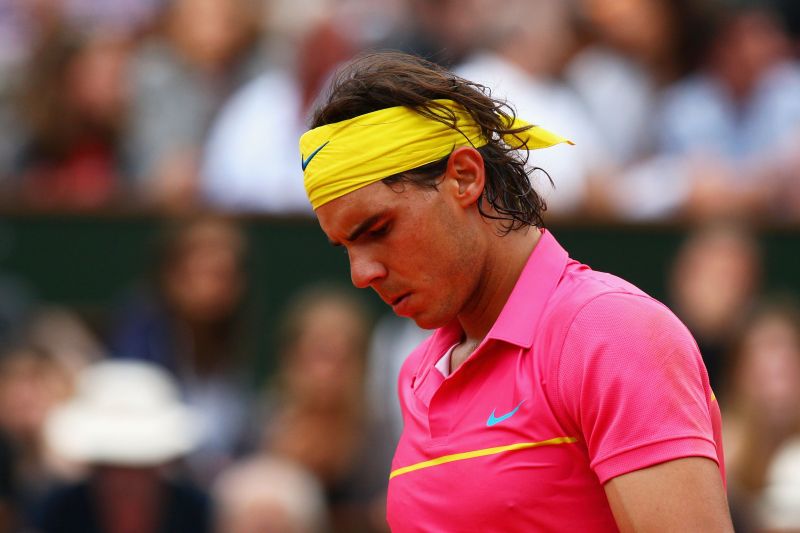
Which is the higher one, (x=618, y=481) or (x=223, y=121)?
(x=618, y=481)

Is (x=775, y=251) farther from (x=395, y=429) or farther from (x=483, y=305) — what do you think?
(x=483, y=305)

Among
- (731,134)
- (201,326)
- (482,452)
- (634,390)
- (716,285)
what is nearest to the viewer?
(634,390)

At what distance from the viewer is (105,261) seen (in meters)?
6.43

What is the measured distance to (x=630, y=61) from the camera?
6.99 meters

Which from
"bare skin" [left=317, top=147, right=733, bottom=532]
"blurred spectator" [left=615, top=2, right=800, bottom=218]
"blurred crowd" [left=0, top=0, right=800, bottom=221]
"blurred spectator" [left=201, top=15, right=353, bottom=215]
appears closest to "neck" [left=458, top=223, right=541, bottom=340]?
"bare skin" [left=317, top=147, right=733, bottom=532]

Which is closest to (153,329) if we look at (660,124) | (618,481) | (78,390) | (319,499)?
(78,390)

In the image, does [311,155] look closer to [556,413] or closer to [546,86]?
[556,413]

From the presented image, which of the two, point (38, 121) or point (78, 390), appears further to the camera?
point (38, 121)

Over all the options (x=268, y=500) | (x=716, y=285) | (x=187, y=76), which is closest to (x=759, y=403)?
(x=716, y=285)

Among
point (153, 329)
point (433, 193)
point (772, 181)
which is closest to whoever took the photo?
point (433, 193)

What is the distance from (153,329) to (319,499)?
1064 millimetres

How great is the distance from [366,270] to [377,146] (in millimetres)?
204

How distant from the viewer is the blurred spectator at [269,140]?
21.7ft

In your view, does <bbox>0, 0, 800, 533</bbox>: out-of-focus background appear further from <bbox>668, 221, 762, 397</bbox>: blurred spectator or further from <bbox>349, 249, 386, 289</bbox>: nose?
<bbox>349, 249, 386, 289</bbox>: nose
